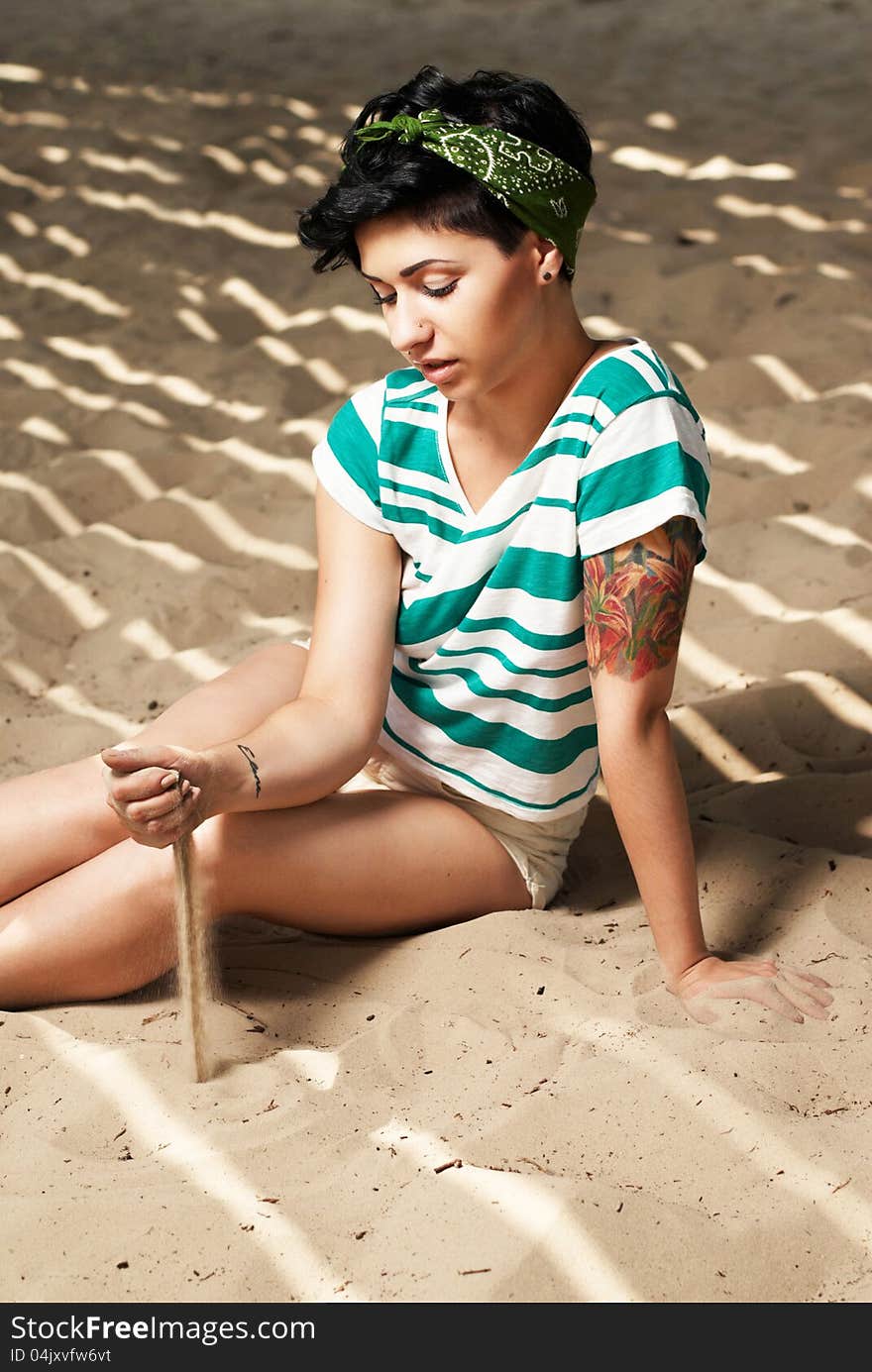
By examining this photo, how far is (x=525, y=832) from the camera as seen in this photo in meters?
1.88

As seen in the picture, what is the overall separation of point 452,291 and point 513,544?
315mm

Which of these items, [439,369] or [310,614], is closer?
[439,369]

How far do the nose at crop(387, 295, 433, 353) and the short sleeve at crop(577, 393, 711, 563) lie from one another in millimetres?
237

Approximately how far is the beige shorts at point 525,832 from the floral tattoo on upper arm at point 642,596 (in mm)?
322

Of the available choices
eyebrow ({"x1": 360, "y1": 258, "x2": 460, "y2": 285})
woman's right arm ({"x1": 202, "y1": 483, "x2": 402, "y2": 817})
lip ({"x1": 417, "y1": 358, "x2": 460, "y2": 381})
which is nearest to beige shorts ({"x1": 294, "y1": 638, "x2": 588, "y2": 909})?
woman's right arm ({"x1": 202, "y1": 483, "x2": 402, "y2": 817})

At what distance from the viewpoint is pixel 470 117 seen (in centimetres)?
154

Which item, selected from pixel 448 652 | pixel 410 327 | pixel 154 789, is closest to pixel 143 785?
pixel 154 789

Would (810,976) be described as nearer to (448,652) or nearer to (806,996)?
(806,996)

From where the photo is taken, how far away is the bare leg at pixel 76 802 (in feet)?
5.95

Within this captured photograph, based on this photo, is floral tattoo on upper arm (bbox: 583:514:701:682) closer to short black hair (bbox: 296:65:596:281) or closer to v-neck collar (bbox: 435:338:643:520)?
v-neck collar (bbox: 435:338:643:520)

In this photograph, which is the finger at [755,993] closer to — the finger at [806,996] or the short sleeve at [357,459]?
the finger at [806,996]

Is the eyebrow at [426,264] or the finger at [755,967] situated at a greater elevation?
the eyebrow at [426,264]
